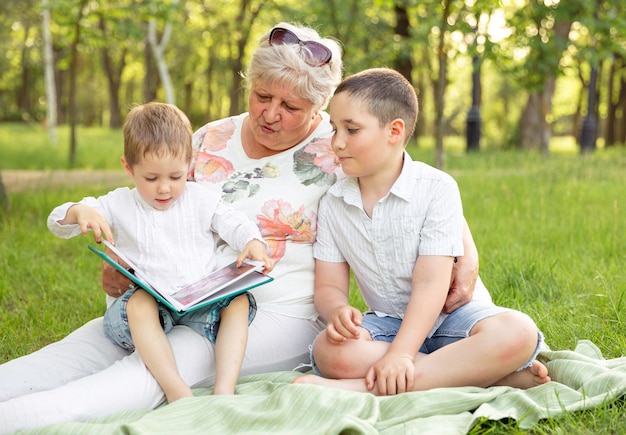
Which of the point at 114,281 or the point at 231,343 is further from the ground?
the point at 114,281

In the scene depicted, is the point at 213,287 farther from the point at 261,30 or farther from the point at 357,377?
the point at 261,30

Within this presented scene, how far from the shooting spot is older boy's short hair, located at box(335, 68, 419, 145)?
2857 millimetres

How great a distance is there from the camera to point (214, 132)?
11.6 feet

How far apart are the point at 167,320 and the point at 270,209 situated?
2.19 feet

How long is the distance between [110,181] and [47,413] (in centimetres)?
695

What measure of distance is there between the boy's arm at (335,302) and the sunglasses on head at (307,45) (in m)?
0.83

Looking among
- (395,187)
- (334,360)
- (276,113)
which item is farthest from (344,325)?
(276,113)

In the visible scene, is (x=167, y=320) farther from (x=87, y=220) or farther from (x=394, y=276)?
(x=394, y=276)

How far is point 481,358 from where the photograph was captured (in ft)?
8.84

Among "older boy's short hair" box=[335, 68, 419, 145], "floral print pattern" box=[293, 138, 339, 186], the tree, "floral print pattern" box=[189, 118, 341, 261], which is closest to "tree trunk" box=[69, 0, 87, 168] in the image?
the tree

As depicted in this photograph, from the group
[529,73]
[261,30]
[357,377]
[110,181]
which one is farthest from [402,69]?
[357,377]

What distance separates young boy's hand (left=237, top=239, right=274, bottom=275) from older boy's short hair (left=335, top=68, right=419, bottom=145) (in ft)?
2.13

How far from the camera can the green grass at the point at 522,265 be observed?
3.59 metres

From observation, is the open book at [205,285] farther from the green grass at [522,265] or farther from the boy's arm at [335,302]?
the green grass at [522,265]
